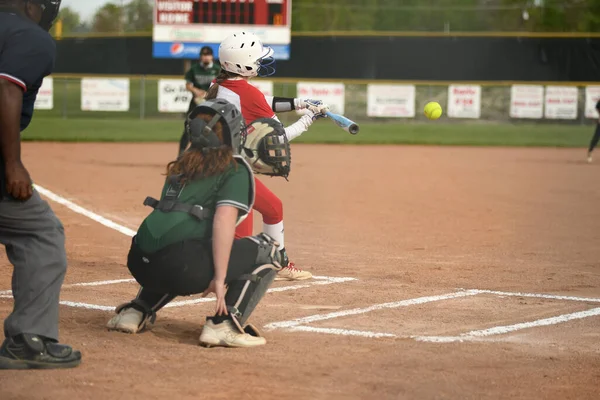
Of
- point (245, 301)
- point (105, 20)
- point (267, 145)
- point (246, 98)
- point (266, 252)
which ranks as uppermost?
point (105, 20)

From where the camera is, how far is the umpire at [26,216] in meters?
4.50

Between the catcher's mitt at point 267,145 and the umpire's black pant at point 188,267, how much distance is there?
176cm

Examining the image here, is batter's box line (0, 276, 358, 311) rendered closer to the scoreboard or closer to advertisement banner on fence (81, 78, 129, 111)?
the scoreboard

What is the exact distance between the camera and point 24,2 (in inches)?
185

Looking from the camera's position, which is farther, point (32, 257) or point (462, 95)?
point (462, 95)

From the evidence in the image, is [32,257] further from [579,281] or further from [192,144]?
[579,281]

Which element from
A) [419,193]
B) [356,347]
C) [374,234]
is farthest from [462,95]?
[356,347]

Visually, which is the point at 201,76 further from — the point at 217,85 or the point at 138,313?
the point at 138,313

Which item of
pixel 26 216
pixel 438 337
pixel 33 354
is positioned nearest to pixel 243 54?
pixel 438 337

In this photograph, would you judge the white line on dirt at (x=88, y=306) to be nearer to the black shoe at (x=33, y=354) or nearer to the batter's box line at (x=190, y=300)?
the batter's box line at (x=190, y=300)

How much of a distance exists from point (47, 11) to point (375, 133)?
1029 inches

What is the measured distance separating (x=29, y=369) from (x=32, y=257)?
0.56m

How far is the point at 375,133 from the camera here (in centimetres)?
3067

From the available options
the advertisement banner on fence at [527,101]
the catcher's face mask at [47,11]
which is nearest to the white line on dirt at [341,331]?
the catcher's face mask at [47,11]
